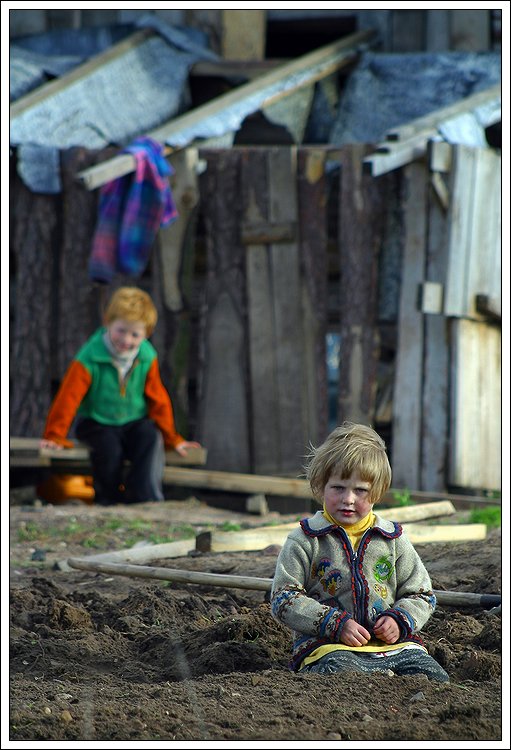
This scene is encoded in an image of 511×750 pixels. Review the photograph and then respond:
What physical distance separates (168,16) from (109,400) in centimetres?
417

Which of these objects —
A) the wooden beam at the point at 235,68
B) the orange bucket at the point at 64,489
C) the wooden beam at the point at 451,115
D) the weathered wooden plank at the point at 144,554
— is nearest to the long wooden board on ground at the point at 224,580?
the weathered wooden plank at the point at 144,554

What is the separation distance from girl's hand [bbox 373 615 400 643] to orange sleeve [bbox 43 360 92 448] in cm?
486

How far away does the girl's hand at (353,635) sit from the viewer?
3857mm

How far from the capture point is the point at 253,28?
35.2ft

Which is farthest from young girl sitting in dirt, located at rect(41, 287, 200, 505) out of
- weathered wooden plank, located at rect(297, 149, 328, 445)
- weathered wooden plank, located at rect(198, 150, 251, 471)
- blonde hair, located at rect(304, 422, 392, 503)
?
blonde hair, located at rect(304, 422, 392, 503)

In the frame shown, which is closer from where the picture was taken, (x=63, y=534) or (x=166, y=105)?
(x=63, y=534)

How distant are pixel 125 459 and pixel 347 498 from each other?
478 cm

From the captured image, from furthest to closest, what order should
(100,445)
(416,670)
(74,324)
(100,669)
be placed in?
(74,324)
(100,445)
(100,669)
(416,670)

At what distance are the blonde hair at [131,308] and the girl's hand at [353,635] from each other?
15.4 feet

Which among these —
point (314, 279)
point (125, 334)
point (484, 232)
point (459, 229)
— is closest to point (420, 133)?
point (459, 229)

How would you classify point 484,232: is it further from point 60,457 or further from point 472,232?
point 60,457

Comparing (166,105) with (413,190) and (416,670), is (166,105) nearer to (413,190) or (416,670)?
(413,190)

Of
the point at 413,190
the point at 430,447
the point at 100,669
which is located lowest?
the point at 100,669

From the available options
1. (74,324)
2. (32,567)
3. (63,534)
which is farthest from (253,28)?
(32,567)
